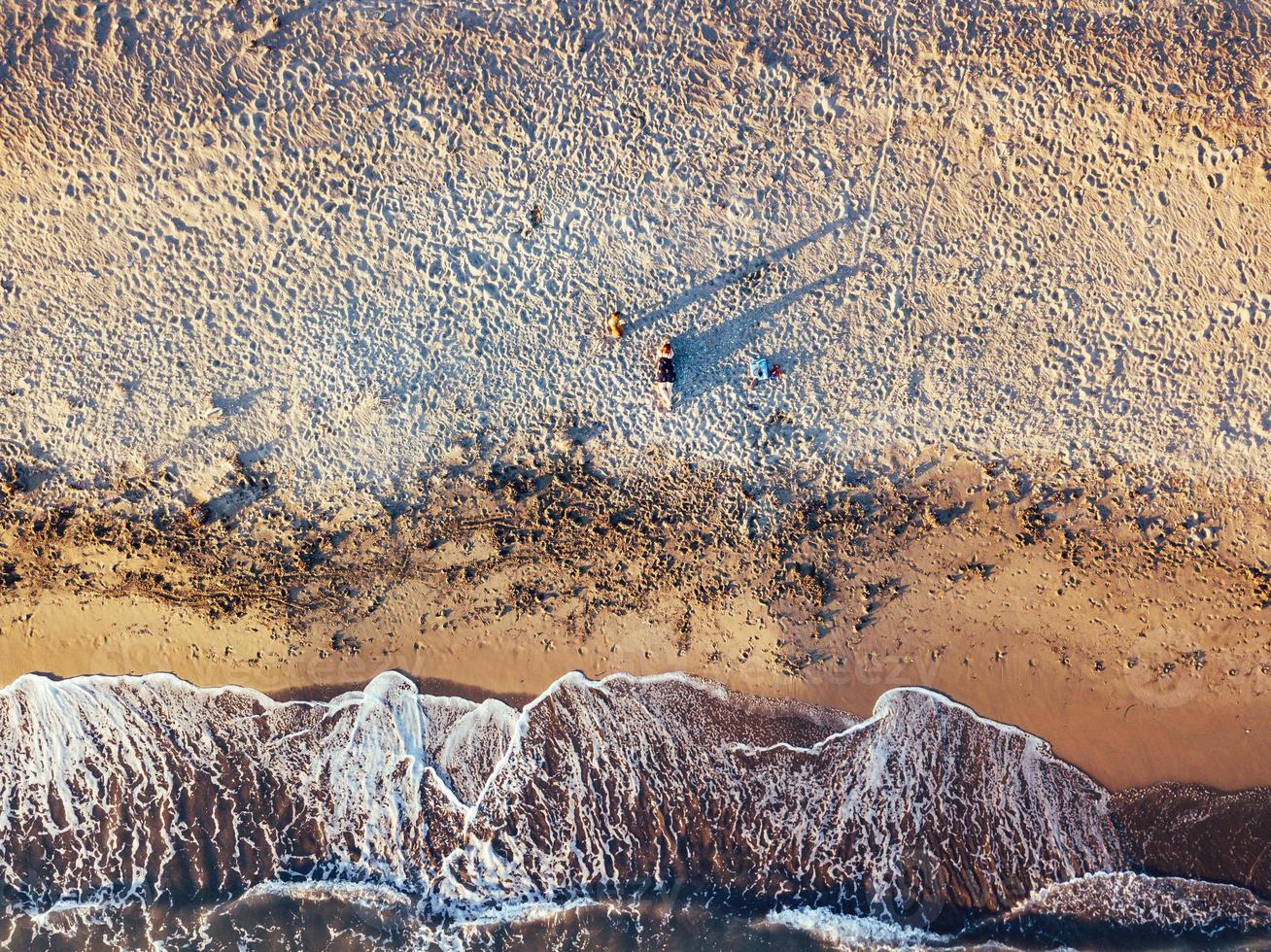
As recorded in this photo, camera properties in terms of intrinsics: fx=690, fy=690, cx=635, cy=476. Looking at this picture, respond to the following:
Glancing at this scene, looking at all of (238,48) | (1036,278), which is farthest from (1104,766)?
(238,48)

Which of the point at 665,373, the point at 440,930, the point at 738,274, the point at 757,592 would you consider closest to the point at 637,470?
the point at 665,373

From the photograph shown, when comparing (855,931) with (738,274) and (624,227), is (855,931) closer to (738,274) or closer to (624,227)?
(738,274)

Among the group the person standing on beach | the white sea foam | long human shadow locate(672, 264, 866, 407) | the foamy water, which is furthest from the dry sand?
the white sea foam

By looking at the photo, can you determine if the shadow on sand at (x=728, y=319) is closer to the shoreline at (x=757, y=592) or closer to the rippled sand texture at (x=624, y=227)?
the rippled sand texture at (x=624, y=227)

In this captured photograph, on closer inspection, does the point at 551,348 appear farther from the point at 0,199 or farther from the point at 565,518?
the point at 0,199

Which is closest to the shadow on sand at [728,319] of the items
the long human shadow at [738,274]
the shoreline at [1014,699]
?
the long human shadow at [738,274]

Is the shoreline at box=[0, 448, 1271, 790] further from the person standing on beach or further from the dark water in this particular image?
the dark water
